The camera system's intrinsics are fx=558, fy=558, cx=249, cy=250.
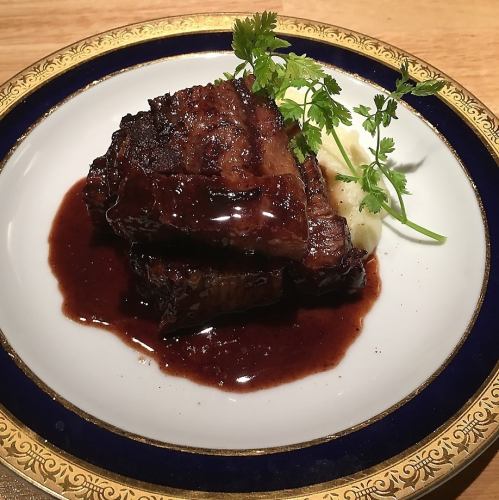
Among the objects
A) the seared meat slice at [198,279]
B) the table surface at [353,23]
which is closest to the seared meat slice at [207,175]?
the seared meat slice at [198,279]

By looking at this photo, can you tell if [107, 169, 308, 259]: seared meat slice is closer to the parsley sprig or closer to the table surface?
the parsley sprig

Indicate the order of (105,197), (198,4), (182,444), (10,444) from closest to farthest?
(10,444)
(182,444)
(105,197)
(198,4)

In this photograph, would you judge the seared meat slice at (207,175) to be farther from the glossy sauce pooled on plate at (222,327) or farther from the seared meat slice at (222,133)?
the glossy sauce pooled on plate at (222,327)

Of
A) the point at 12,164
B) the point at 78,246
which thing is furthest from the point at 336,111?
the point at 12,164

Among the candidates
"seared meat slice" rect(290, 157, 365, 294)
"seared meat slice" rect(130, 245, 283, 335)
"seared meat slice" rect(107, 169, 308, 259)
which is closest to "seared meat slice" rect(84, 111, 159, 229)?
"seared meat slice" rect(107, 169, 308, 259)

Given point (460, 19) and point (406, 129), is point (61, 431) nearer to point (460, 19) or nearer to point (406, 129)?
point (406, 129)

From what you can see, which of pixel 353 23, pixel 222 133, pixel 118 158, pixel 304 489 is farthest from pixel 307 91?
pixel 304 489
